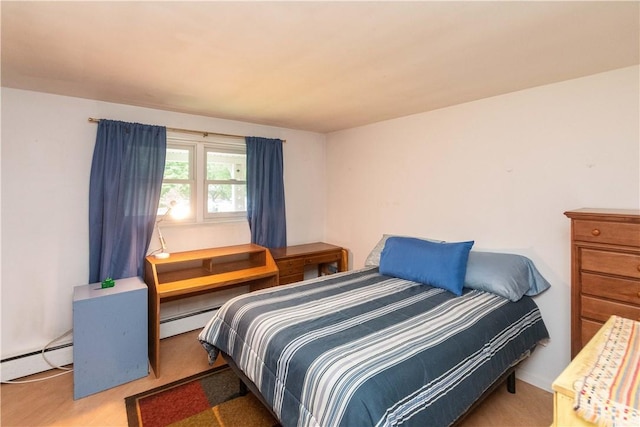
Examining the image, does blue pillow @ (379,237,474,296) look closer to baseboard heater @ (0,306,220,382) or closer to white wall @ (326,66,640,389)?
white wall @ (326,66,640,389)

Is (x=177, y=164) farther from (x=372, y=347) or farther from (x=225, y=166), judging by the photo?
(x=372, y=347)

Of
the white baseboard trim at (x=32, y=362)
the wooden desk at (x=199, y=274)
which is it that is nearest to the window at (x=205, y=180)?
the wooden desk at (x=199, y=274)

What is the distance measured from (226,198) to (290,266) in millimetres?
1061

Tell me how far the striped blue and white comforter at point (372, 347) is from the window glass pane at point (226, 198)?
1.50 meters

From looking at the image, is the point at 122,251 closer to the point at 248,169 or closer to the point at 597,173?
the point at 248,169

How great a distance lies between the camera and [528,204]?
228 cm

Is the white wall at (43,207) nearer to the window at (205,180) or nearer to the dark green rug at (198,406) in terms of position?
the window at (205,180)

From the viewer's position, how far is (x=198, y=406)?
2012 millimetres

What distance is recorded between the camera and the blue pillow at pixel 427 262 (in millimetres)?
2242

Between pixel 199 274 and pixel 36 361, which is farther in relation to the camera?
pixel 199 274

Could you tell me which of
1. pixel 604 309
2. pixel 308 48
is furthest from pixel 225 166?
pixel 604 309

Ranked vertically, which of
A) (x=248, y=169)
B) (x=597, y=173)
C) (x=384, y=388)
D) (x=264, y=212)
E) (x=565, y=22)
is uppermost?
(x=565, y=22)

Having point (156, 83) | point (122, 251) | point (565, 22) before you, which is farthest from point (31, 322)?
point (565, 22)

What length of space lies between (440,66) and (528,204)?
1256mm
